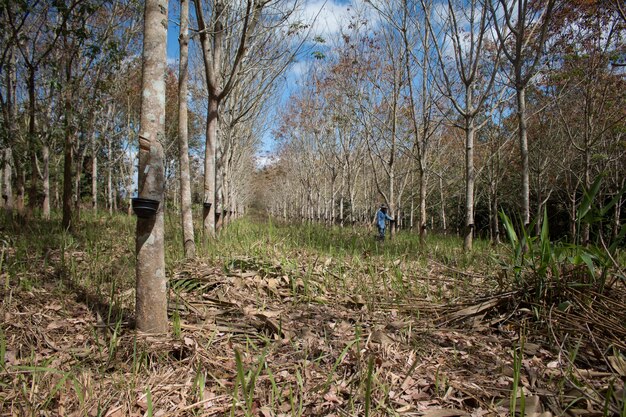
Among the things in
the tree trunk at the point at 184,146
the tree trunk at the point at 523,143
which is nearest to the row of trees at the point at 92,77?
the tree trunk at the point at 184,146

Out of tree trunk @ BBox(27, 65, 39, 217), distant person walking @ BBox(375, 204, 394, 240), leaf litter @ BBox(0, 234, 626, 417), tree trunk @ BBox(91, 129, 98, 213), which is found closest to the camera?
leaf litter @ BBox(0, 234, 626, 417)

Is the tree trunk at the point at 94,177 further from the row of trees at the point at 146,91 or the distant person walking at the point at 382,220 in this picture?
the distant person walking at the point at 382,220

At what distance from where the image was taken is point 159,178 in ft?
7.31

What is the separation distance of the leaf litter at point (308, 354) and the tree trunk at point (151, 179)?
0.52 ft

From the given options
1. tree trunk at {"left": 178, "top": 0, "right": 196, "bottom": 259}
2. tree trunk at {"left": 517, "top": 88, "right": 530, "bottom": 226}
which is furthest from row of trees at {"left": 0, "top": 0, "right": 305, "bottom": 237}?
tree trunk at {"left": 517, "top": 88, "right": 530, "bottom": 226}

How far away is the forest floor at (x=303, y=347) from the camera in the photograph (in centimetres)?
166

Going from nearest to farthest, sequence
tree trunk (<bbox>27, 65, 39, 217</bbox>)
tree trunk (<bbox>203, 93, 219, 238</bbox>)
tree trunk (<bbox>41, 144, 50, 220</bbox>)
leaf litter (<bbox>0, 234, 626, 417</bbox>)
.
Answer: leaf litter (<bbox>0, 234, 626, 417</bbox>)
tree trunk (<bbox>203, 93, 219, 238</bbox>)
tree trunk (<bbox>27, 65, 39, 217</bbox>)
tree trunk (<bbox>41, 144, 50, 220</bbox>)

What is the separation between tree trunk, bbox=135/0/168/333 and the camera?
2.20 metres

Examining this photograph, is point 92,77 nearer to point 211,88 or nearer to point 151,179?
point 211,88

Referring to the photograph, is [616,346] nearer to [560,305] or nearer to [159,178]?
[560,305]

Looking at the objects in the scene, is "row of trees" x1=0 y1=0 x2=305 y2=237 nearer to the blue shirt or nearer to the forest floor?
the forest floor

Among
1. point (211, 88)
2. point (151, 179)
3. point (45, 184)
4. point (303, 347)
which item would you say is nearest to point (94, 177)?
point (45, 184)

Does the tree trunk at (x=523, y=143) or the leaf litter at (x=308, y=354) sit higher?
the tree trunk at (x=523, y=143)

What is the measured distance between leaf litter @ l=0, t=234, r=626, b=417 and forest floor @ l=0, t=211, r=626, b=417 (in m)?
0.01
